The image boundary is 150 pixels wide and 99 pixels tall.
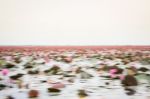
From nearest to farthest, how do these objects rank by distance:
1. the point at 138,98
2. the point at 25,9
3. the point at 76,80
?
the point at 138,98 → the point at 76,80 → the point at 25,9

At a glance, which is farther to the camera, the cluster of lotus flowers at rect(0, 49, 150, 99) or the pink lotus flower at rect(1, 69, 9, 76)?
the pink lotus flower at rect(1, 69, 9, 76)

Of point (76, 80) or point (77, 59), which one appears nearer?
point (76, 80)

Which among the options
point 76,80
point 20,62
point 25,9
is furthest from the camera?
point 25,9

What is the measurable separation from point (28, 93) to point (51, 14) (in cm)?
78

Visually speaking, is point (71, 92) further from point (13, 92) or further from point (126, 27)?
point (126, 27)

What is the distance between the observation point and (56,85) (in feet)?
2.02

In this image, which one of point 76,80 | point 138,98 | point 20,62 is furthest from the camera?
point 20,62

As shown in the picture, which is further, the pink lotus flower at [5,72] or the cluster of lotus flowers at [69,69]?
the pink lotus flower at [5,72]

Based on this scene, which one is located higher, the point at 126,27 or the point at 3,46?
the point at 126,27

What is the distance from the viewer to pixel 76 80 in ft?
2.18

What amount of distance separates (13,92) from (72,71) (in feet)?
0.79

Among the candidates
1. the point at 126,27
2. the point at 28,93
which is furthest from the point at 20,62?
the point at 126,27

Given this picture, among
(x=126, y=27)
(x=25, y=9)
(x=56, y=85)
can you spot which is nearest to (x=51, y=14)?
(x=25, y=9)

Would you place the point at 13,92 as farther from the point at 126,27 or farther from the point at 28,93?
the point at 126,27
